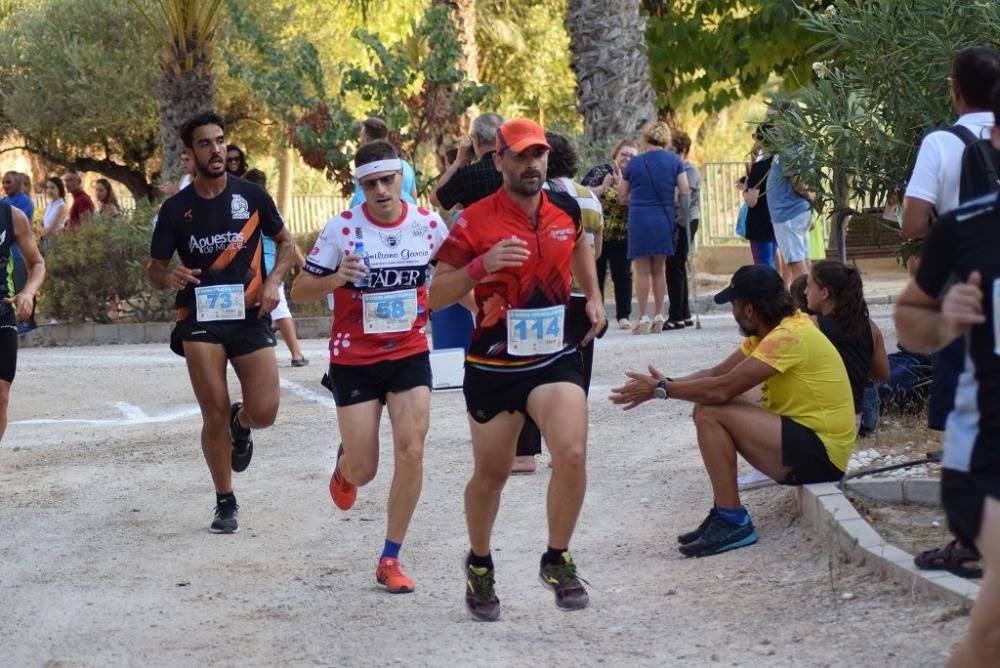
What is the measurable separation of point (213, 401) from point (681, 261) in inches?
331

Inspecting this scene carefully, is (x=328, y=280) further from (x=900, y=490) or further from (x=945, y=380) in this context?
(x=900, y=490)

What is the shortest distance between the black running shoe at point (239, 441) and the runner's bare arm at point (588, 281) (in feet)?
8.81

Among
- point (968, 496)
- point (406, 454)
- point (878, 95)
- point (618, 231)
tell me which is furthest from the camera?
point (618, 231)

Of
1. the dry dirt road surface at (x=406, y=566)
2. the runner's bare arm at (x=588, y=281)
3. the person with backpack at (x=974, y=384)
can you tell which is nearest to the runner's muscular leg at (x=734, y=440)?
the dry dirt road surface at (x=406, y=566)

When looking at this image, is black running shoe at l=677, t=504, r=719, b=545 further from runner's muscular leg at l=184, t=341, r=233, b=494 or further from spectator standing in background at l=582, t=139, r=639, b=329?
spectator standing in background at l=582, t=139, r=639, b=329

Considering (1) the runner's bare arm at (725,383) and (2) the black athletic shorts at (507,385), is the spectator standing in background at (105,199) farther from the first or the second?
(2) the black athletic shorts at (507,385)

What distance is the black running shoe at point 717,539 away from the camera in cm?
708

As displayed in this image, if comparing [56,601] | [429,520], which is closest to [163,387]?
[429,520]

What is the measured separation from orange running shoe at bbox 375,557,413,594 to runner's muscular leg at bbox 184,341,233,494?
153 centimetres

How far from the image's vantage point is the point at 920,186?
19.6ft

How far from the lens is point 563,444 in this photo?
19.0ft

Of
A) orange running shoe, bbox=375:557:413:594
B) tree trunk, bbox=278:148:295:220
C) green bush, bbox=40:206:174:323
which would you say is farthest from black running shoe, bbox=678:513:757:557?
tree trunk, bbox=278:148:295:220

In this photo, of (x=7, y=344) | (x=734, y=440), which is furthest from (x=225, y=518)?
(x=734, y=440)

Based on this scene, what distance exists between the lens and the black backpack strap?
582 cm
